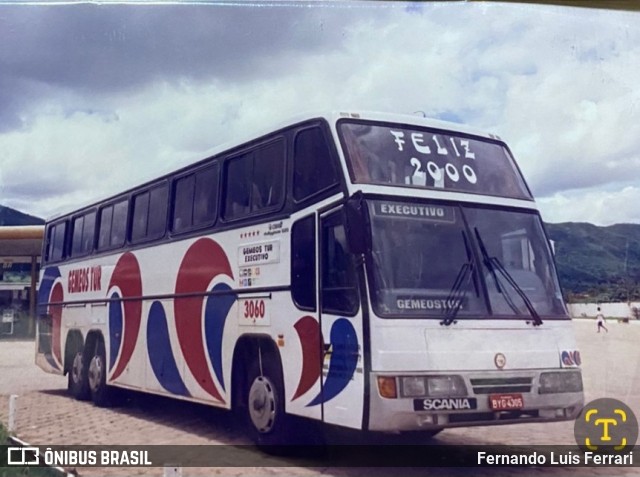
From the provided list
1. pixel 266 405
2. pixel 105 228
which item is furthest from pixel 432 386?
pixel 105 228

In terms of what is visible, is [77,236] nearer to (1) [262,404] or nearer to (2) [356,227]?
(1) [262,404]

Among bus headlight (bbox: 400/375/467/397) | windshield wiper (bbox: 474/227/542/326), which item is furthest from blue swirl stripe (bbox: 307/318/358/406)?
windshield wiper (bbox: 474/227/542/326)

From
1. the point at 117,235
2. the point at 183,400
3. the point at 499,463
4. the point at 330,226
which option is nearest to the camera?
the point at 499,463

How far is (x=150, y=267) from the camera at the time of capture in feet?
19.7

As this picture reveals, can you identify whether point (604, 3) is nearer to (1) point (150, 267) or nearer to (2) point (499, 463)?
(2) point (499, 463)

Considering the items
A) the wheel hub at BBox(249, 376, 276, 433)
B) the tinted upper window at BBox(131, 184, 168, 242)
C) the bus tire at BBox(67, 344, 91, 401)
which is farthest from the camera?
the bus tire at BBox(67, 344, 91, 401)

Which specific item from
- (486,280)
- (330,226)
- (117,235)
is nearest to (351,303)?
(330,226)

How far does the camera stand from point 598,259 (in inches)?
170

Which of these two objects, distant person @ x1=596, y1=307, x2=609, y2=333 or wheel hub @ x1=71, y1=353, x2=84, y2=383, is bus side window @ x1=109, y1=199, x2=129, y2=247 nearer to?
wheel hub @ x1=71, y1=353, x2=84, y2=383

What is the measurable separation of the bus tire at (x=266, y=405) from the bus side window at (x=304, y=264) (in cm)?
50

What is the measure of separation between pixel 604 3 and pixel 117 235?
414cm

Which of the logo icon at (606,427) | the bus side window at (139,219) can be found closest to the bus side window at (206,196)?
the bus side window at (139,219)

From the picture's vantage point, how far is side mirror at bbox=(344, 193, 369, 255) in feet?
13.9

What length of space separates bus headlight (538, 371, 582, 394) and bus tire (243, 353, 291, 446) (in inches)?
59.1
